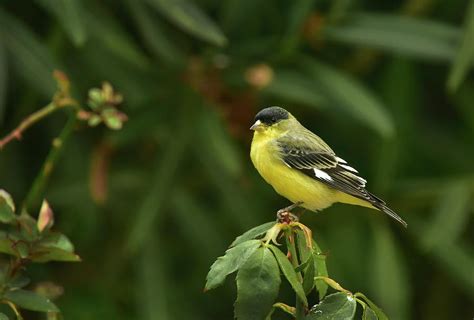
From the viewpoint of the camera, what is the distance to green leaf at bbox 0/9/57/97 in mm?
2988

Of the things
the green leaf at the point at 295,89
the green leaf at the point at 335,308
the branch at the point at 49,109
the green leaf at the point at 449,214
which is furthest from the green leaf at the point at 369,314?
the green leaf at the point at 449,214

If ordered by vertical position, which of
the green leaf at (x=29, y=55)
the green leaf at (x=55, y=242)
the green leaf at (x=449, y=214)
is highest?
the green leaf at (x=55, y=242)

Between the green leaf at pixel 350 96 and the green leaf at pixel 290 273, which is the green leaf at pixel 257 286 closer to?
the green leaf at pixel 290 273

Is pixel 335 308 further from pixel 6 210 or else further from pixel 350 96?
pixel 350 96

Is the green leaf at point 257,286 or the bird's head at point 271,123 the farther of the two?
the bird's head at point 271,123

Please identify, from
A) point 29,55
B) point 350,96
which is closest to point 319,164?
point 350,96

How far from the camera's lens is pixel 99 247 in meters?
3.62

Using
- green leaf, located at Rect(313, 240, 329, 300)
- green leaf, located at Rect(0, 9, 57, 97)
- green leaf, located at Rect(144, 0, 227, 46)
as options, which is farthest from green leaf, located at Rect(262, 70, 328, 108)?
green leaf, located at Rect(313, 240, 329, 300)

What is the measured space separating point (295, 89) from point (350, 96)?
0.61 ft

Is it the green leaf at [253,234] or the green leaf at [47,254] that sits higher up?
the green leaf at [253,234]

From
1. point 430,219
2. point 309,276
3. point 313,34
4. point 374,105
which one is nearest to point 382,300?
point 430,219

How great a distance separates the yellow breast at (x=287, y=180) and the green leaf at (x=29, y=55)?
3.72 ft

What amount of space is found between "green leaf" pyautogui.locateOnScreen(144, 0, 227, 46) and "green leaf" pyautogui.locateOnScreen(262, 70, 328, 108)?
45cm

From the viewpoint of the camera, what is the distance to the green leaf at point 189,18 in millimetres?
2781
